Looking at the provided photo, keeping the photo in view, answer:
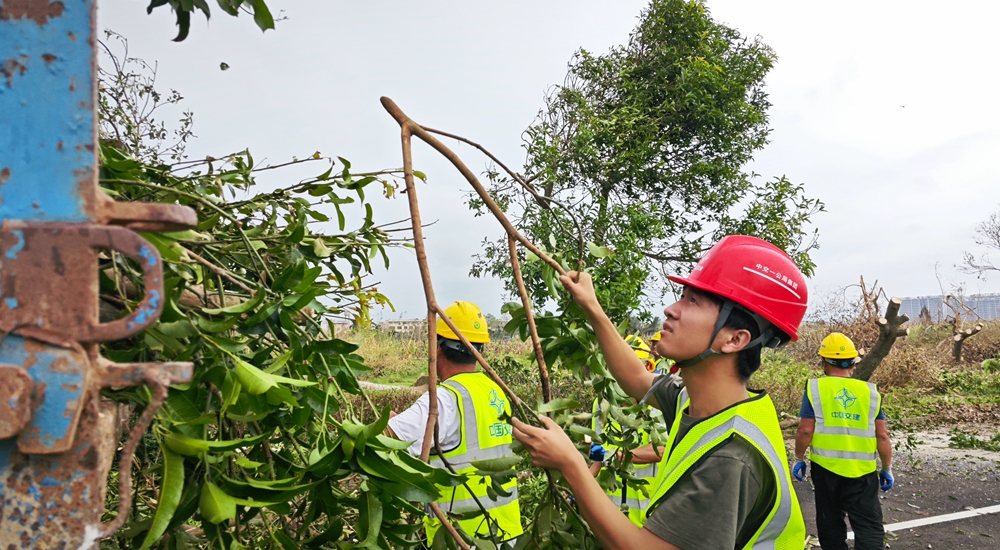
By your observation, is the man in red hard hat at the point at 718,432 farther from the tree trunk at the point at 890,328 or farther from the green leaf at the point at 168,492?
the tree trunk at the point at 890,328

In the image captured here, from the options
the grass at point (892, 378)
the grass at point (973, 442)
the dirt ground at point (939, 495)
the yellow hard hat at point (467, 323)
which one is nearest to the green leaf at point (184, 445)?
the yellow hard hat at point (467, 323)

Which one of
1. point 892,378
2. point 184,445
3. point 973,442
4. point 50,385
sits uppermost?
point 50,385

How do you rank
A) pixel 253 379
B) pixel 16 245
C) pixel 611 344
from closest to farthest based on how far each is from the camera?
1. pixel 16 245
2. pixel 253 379
3. pixel 611 344

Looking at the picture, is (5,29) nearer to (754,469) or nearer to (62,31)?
(62,31)

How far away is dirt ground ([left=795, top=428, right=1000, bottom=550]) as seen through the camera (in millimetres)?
6566

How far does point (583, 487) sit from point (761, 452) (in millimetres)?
446

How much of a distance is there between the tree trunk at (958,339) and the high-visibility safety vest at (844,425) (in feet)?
43.0

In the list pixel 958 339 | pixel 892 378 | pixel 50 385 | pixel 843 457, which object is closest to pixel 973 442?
pixel 892 378

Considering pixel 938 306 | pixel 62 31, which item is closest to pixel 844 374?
pixel 62 31

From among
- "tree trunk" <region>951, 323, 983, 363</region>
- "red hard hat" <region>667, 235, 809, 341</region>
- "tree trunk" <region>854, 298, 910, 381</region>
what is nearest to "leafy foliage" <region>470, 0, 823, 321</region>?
"tree trunk" <region>854, 298, 910, 381</region>

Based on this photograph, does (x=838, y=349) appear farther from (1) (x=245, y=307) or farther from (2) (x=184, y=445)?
(2) (x=184, y=445)

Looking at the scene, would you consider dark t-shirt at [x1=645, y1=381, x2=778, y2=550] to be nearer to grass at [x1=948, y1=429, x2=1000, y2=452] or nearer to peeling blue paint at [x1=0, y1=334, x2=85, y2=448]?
peeling blue paint at [x1=0, y1=334, x2=85, y2=448]

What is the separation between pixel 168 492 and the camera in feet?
3.59

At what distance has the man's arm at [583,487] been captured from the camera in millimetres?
1610
